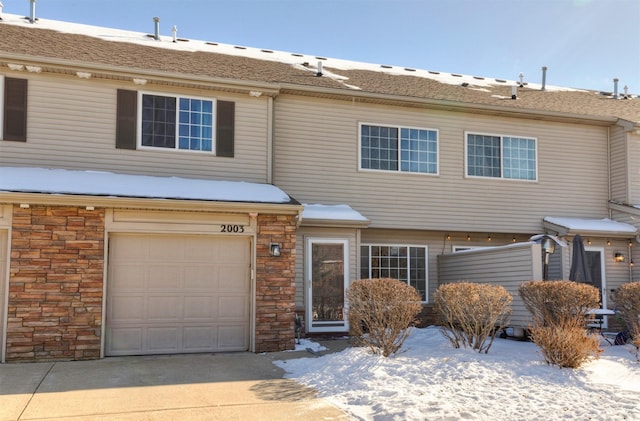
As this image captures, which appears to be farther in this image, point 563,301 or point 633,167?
point 633,167

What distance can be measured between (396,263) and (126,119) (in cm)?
648

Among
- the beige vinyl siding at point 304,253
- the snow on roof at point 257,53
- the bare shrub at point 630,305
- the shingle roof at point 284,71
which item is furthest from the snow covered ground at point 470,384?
the snow on roof at point 257,53

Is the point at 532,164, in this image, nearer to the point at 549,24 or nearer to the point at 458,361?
the point at 549,24

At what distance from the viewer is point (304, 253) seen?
11570 millimetres

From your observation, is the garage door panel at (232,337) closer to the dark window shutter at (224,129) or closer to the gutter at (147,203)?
the gutter at (147,203)

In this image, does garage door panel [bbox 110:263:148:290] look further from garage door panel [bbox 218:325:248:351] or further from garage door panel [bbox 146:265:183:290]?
garage door panel [bbox 218:325:248:351]

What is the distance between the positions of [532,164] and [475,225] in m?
2.15

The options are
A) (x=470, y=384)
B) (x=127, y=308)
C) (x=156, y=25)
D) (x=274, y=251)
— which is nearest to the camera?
(x=470, y=384)

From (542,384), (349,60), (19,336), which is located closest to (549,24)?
(349,60)

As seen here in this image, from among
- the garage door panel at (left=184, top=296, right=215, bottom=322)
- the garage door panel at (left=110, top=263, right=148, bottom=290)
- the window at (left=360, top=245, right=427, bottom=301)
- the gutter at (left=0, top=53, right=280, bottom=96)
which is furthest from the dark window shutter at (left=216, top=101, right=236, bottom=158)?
the window at (left=360, top=245, right=427, bottom=301)

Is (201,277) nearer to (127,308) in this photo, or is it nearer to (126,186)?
(127,308)

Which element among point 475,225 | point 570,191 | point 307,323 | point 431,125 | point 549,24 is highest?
point 549,24

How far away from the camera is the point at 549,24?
42.3 ft

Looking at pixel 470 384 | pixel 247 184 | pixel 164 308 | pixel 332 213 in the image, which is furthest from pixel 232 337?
pixel 470 384
